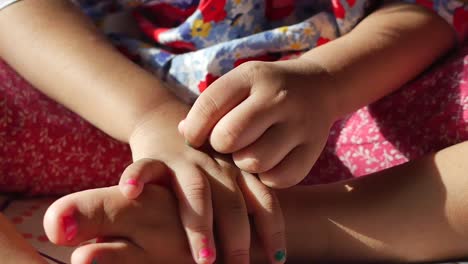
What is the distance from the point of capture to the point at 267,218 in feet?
1.79

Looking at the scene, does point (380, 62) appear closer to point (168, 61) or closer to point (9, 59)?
point (168, 61)

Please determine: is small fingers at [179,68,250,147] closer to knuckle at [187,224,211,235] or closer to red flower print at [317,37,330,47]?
knuckle at [187,224,211,235]

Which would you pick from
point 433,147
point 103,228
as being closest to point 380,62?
point 433,147

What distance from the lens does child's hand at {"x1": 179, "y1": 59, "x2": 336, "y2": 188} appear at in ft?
1.77

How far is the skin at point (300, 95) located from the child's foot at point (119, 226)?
0.07 m

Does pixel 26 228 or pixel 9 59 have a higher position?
pixel 9 59

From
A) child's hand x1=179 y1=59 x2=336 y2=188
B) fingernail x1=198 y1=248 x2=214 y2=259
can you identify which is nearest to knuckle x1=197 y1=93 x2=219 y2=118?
child's hand x1=179 y1=59 x2=336 y2=188

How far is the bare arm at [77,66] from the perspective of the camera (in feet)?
2.19

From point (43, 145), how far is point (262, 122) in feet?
1.03

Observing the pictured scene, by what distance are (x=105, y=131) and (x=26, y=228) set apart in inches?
5.0

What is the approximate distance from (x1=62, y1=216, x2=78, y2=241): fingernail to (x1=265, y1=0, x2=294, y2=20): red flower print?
43 centimetres

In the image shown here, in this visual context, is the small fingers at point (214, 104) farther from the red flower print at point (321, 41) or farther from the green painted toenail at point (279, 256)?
the red flower print at point (321, 41)

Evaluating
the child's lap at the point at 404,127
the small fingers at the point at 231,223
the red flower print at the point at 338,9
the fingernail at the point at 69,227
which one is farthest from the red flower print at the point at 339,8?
the fingernail at the point at 69,227

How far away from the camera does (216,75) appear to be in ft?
2.52
